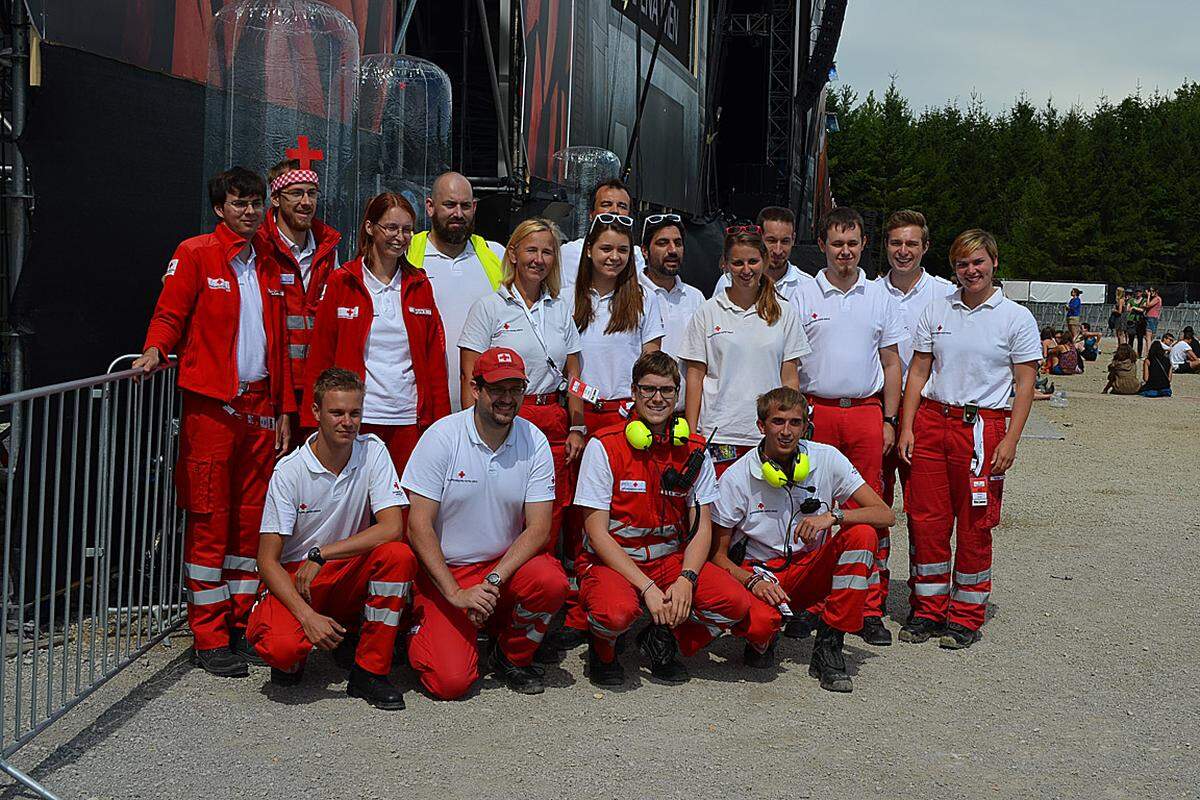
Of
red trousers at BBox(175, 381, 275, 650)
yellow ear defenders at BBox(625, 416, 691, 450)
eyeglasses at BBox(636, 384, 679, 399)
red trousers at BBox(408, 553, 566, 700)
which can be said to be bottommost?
red trousers at BBox(408, 553, 566, 700)

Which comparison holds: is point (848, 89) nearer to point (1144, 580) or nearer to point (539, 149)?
point (539, 149)

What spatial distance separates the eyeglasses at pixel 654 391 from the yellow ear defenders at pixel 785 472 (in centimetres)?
51

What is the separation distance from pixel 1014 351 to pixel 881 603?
1.33 metres

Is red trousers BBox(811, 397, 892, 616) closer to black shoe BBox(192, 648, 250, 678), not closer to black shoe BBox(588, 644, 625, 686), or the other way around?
black shoe BBox(588, 644, 625, 686)

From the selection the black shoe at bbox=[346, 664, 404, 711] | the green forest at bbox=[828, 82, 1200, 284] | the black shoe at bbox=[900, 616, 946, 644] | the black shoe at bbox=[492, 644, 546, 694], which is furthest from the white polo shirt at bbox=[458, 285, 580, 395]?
the green forest at bbox=[828, 82, 1200, 284]

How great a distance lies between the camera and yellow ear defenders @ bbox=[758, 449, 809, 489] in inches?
197

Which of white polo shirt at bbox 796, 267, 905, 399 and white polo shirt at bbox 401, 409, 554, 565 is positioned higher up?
white polo shirt at bbox 796, 267, 905, 399

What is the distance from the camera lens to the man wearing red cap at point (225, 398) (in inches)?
189

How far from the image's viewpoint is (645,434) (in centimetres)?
494

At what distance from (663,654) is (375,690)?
1.17 meters

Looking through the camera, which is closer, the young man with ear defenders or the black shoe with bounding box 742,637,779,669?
the young man with ear defenders

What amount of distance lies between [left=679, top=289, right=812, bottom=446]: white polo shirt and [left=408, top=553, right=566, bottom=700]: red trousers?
3.60ft

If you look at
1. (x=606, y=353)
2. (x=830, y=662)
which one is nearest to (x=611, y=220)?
(x=606, y=353)

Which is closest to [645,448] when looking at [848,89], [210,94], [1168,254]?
[210,94]
